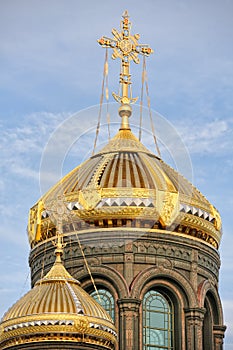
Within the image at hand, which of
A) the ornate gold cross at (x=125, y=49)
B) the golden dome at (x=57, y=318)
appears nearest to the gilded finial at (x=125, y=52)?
the ornate gold cross at (x=125, y=49)

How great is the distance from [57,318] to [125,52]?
16111mm

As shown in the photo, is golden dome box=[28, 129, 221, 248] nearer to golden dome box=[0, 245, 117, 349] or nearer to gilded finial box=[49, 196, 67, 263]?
gilded finial box=[49, 196, 67, 263]

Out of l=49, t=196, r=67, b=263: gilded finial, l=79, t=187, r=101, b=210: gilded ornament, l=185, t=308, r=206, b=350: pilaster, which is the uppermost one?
l=79, t=187, r=101, b=210: gilded ornament

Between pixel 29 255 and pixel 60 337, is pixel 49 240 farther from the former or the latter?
pixel 60 337

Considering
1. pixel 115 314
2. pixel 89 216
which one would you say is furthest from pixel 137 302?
pixel 89 216

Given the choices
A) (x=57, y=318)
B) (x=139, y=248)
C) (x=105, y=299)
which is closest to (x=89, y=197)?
(x=139, y=248)

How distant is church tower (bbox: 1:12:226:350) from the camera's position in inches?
1858

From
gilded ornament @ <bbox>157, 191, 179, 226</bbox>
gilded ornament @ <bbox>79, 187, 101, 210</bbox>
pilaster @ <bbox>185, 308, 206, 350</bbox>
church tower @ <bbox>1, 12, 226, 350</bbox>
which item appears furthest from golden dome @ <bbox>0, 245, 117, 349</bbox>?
gilded ornament @ <bbox>157, 191, 179, 226</bbox>

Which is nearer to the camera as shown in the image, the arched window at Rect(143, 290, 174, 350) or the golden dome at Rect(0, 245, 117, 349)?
the golden dome at Rect(0, 245, 117, 349)

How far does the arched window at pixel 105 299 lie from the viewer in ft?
154

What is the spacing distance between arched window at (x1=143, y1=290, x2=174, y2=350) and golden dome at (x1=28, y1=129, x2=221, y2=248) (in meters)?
2.85

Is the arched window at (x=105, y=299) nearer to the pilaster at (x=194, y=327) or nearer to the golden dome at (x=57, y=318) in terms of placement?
the pilaster at (x=194, y=327)

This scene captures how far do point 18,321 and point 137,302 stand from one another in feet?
19.3

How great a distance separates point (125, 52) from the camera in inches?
2130
